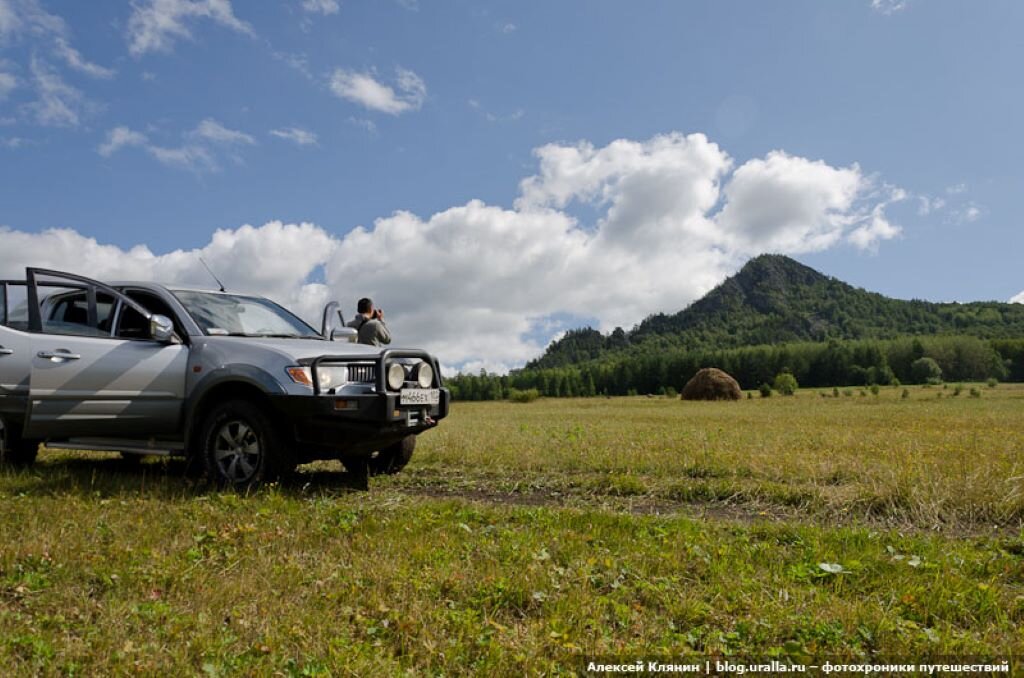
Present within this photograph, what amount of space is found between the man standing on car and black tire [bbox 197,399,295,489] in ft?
11.9

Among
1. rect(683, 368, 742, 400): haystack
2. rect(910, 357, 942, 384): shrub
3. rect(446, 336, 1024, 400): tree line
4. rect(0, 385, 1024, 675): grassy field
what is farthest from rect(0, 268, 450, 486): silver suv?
rect(910, 357, 942, 384): shrub

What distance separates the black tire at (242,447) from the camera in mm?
6129

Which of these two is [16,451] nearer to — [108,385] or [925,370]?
[108,385]

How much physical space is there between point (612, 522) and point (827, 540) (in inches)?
60.9

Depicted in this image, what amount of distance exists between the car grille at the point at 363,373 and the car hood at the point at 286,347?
0.14 metres

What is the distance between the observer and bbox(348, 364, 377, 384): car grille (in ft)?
21.3

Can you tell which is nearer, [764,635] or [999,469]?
[764,635]

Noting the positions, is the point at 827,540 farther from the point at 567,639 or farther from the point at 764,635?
the point at 567,639

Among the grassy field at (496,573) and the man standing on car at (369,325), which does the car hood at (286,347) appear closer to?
the grassy field at (496,573)

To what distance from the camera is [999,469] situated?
6.77 meters

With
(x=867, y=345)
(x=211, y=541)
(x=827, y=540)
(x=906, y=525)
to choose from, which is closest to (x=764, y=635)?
(x=827, y=540)

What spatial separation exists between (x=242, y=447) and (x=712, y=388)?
43.0 m

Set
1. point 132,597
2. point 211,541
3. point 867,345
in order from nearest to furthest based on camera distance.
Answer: point 132,597
point 211,541
point 867,345

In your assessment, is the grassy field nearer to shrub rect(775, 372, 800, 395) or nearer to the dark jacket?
the dark jacket
